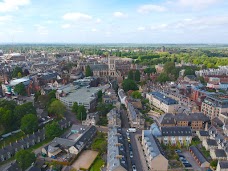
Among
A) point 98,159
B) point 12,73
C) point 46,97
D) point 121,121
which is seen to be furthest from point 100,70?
point 98,159

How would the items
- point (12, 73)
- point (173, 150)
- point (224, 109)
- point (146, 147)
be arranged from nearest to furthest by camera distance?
point (146, 147), point (173, 150), point (224, 109), point (12, 73)

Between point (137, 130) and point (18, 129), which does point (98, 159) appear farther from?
point (18, 129)

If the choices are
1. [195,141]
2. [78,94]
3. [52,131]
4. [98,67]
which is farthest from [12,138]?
[98,67]

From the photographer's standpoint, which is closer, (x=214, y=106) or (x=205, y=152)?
(x=205, y=152)

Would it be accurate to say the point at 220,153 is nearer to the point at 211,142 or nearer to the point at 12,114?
the point at 211,142

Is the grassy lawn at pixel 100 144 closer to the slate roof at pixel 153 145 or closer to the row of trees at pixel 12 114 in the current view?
the slate roof at pixel 153 145

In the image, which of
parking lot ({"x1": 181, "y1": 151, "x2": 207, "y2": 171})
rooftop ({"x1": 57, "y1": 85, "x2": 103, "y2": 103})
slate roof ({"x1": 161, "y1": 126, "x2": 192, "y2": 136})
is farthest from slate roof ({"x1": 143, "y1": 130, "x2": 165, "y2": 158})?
rooftop ({"x1": 57, "y1": 85, "x2": 103, "y2": 103})

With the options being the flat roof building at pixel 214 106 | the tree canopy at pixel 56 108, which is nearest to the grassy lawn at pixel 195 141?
the flat roof building at pixel 214 106
